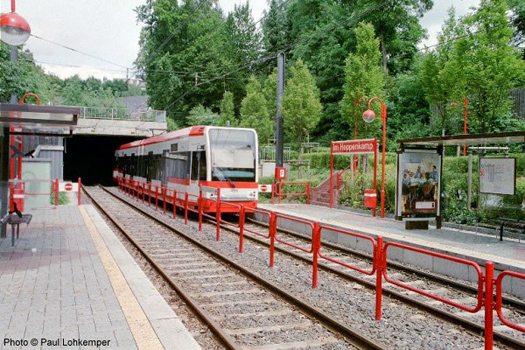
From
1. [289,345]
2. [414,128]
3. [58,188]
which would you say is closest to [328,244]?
[289,345]

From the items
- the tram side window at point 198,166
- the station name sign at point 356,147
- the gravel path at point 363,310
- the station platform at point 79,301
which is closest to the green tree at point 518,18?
the station name sign at point 356,147

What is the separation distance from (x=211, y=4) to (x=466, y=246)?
66.2m

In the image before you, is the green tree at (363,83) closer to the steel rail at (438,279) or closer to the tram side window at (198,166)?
the tram side window at (198,166)

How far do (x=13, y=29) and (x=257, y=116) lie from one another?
24689mm

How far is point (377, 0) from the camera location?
40094 mm

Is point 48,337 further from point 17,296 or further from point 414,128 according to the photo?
point 414,128

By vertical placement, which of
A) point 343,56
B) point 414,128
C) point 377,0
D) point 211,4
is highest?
point 211,4

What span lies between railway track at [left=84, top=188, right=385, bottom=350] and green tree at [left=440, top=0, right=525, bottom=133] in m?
14.2

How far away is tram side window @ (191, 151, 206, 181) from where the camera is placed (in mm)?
16688

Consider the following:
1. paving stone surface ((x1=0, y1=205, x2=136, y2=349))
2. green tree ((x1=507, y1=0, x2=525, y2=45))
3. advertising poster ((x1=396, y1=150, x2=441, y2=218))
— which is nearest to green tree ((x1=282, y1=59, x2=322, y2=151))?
advertising poster ((x1=396, y1=150, x2=441, y2=218))

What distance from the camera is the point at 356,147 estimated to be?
18.4m

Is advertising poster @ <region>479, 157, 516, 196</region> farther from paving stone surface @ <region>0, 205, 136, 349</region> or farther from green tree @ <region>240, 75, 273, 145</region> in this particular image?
green tree @ <region>240, 75, 273, 145</region>

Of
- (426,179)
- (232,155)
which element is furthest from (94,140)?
(426,179)

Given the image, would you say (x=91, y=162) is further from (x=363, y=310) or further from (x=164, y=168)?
(x=363, y=310)
